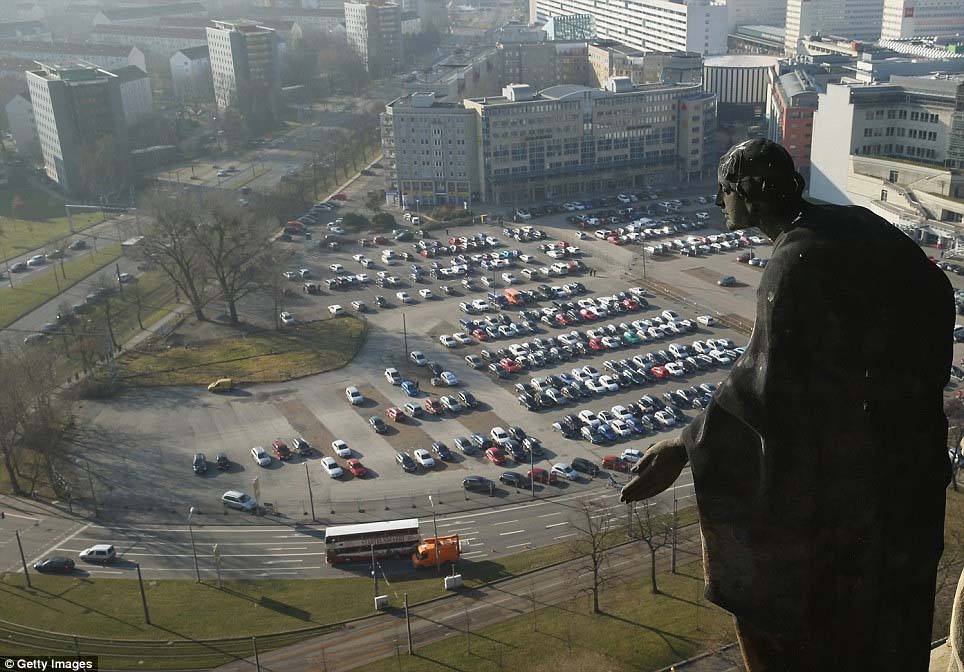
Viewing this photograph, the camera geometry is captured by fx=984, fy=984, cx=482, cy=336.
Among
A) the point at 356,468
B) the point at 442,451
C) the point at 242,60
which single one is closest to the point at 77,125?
the point at 242,60

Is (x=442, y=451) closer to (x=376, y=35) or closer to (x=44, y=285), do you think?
(x=44, y=285)

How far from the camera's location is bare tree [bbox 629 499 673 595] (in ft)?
71.5

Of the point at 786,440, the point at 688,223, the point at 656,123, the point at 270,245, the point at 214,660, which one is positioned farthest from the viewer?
the point at 656,123

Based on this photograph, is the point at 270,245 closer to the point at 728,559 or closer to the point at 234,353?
the point at 234,353

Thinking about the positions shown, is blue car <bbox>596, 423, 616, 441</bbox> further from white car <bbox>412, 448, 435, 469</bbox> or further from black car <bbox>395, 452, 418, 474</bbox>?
black car <bbox>395, 452, 418, 474</bbox>

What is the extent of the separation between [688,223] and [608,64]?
3500 cm

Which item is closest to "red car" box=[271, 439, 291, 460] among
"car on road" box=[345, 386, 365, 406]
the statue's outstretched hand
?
"car on road" box=[345, 386, 365, 406]

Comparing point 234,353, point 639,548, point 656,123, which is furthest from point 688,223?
point 639,548

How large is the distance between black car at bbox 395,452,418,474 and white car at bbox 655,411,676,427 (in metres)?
7.58

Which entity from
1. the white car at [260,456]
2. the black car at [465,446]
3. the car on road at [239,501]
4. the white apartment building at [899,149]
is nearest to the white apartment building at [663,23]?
the white apartment building at [899,149]

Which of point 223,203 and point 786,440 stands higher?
point 786,440

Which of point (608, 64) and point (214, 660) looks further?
point (608, 64)

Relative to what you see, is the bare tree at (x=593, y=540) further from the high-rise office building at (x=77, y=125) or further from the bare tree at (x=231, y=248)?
the high-rise office building at (x=77, y=125)

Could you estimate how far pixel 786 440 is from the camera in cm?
350
